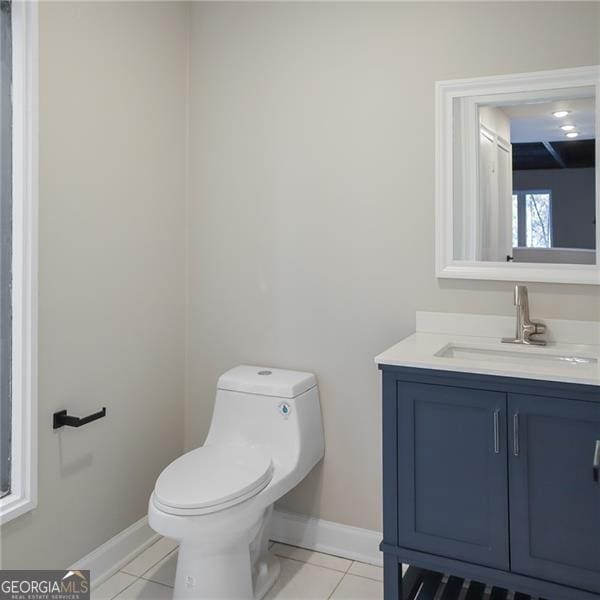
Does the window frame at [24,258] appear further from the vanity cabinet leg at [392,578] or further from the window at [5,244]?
the vanity cabinet leg at [392,578]

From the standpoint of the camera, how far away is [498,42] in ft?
6.82

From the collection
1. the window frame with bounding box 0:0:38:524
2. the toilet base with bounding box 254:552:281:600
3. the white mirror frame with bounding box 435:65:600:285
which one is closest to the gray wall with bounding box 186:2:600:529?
the white mirror frame with bounding box 435:65:600:285

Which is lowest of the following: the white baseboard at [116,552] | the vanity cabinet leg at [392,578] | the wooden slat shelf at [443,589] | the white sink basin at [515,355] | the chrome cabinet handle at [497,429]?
the wooden slat shelf at [443,589]

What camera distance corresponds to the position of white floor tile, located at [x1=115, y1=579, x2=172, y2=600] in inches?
81.4

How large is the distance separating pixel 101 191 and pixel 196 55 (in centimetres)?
89

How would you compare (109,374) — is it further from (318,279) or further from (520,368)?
(520,368)

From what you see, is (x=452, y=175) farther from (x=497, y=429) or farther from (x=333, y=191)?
(x=497, y=429)

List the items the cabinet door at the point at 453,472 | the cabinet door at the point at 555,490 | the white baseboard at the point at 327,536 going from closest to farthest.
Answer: the cabinet door at the point at 555,490, the cabinet door at the point at 453,472, the white baseboard at the point at 327,536

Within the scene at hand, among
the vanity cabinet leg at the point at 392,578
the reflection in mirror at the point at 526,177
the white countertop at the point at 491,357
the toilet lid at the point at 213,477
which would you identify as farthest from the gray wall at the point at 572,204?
the toilet lid at the point at 213,477

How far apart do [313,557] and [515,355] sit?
117 centimetres

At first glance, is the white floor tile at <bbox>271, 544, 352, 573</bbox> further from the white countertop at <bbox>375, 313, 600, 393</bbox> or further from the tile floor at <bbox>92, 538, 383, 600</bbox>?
the white countertop at <bbox>375, 313, 600, 393</bbox>

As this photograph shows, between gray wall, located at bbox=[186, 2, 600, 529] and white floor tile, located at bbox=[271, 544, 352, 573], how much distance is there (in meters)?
0.16

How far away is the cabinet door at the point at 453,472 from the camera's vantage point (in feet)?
5.55

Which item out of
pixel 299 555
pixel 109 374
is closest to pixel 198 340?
pixel 109 374
